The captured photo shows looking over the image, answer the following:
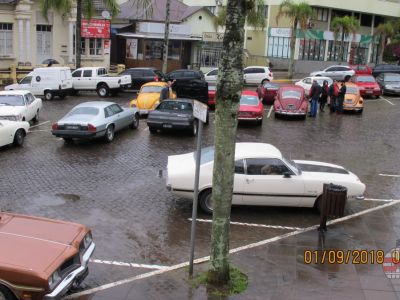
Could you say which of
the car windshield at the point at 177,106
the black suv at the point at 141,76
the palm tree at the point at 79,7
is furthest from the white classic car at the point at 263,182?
the palm tree at the point at 79,7

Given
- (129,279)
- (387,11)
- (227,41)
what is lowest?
(129,279)

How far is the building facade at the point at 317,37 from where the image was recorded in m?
53.4

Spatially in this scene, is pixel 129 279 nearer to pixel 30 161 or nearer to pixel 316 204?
pixel 316 204

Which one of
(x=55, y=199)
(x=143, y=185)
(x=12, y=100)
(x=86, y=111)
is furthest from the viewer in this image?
(x=12, y=100)

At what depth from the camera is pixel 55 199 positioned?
12.3 metres

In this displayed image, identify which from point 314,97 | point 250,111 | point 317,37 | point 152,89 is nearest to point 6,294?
point 250,111

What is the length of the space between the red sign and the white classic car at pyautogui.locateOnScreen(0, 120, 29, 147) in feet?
79.3

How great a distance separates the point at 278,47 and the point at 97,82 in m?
28.5

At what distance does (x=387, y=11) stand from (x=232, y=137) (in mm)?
58690

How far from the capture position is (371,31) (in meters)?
61.1

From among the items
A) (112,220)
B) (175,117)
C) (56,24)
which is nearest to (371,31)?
A: (56,24)

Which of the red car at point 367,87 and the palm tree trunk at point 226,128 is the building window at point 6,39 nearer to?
the red car at point 367,87

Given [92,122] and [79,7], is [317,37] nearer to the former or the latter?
[79,7]

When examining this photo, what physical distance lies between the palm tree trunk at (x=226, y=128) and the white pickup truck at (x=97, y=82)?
2360cm
